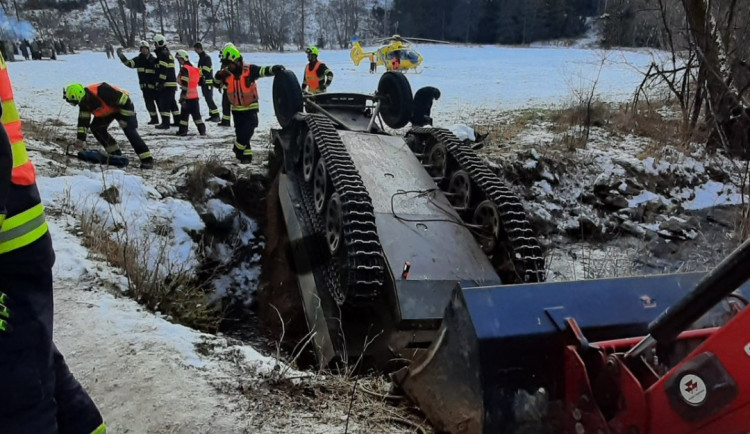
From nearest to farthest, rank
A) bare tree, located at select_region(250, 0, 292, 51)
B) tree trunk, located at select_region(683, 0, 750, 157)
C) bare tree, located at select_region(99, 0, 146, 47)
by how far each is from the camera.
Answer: tree trunk, located at select_region(683, 0, 750, 157), bare tree, located at select_region(99, 0, 146, 47), bare tree, located at select_region(250, 0, 292, 51)

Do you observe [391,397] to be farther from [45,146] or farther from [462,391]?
[45,146]

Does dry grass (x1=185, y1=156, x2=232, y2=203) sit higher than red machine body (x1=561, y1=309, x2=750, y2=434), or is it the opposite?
red machine body (x1=561, y1=309, x2=750, y2=434)

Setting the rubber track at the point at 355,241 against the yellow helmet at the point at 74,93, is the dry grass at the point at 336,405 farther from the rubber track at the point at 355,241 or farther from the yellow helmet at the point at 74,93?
the yellow helmet at the point at 74,93

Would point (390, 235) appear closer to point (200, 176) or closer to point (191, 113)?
point (200, 176)

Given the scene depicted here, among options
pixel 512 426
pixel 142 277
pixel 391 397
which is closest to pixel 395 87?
pixel 142 277

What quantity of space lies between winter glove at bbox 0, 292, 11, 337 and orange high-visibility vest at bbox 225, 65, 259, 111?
7.49m

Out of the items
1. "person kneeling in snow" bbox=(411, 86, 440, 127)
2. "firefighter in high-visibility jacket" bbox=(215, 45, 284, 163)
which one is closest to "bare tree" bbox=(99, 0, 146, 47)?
"firefighter in high-visibility jacket" bbox=(215, 45, 284, 163)

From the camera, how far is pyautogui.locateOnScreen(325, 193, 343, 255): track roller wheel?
489cm

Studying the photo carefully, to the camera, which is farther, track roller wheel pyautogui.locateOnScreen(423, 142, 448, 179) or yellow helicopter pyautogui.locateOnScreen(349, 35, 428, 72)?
yellow helicopter pyautogui.locateOnScreen(349, 35, 428, 72)

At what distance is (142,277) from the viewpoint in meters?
4.33

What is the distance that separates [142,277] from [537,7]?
50280 mm

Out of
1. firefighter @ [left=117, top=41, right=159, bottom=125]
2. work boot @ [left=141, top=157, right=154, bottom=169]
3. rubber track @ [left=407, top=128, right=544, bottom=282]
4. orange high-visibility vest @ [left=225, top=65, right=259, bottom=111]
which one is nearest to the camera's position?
rubber track @ [left=407, top=128, right=544, bottom=282]

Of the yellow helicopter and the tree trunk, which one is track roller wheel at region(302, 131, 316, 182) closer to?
the tree trunk

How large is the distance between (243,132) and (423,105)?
2.74 m
